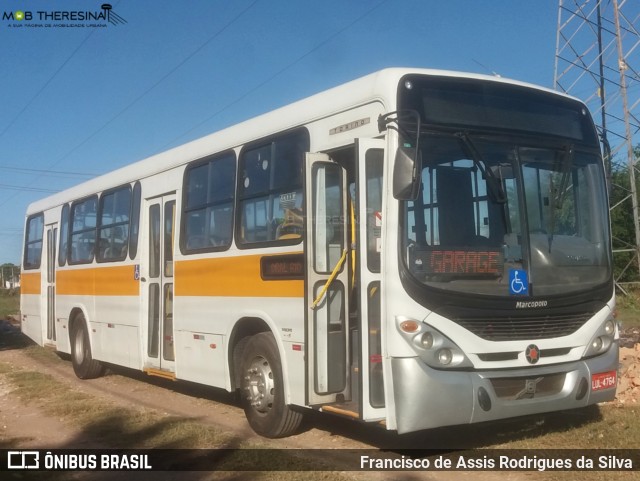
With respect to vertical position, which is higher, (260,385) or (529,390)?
(529,390)

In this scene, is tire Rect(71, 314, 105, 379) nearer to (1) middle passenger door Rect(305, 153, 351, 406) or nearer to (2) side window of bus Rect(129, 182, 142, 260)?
(2) side window of bus Rect(129, 182, 142, 260)

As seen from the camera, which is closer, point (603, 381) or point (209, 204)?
point (603, 381)

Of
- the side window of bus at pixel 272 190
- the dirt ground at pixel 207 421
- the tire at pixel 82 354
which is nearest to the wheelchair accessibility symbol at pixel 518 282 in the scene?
the dirt ground at pixel 207 421

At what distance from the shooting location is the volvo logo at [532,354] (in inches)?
255

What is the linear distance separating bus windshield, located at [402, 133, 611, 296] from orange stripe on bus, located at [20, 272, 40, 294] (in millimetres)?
11309

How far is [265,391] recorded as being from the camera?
793 centimetres

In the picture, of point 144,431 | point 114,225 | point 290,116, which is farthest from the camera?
point 114,225

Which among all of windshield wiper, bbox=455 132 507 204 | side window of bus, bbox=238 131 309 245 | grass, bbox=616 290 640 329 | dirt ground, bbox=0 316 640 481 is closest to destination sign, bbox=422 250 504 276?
windshield wiper, bbox=455 132 507 204

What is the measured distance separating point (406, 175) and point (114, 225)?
714 centimetres

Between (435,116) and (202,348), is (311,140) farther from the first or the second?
(202,348)

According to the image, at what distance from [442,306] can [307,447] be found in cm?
228

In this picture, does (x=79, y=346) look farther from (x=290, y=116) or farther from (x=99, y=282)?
(x=290, y=116)

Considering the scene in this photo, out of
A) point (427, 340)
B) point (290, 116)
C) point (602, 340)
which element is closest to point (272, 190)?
point (290, 116)

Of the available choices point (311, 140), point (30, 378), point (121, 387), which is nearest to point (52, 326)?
point (30, 378)
